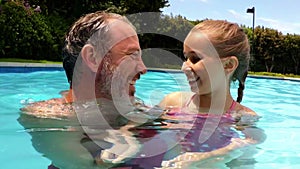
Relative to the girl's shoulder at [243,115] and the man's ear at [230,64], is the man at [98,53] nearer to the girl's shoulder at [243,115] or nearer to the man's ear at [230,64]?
the man's ear at [230,64]

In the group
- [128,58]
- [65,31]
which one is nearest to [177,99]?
[128,58]

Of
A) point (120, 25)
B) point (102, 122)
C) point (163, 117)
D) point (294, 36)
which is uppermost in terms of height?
point (120, 25)

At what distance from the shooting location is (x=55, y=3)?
67.8 feet

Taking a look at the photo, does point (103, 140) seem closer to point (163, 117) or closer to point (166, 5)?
point (163, 117)

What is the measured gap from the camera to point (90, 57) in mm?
2199

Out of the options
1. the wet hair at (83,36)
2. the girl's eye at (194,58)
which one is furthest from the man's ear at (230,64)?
the wet hair at (83,36)

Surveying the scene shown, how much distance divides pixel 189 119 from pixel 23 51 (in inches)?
495

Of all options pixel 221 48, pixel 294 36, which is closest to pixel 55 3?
pixel 294 36

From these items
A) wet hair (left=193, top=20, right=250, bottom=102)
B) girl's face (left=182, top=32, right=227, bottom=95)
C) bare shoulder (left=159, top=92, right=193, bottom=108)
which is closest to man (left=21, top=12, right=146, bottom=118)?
girl's face (left=182, top=32, right=227, bottom=95)

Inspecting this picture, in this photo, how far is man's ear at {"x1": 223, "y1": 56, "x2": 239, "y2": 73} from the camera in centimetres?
311

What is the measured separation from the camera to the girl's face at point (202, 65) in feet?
9.69

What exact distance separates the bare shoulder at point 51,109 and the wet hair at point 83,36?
28 centimetres

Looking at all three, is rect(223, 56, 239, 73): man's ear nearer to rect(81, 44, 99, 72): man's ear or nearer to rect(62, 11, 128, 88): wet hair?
rect(62, 11, 128, 88): wet hair

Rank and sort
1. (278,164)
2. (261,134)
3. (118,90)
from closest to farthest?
(118,90) → (278,164) → (261,134)
